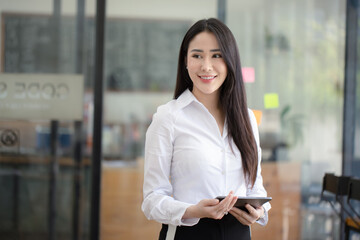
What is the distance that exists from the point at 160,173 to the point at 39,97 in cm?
246

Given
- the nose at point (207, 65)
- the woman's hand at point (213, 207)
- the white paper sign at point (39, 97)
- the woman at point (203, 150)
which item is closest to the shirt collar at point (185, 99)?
the woman at point (203, 150)

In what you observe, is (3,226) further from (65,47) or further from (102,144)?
(65,47)

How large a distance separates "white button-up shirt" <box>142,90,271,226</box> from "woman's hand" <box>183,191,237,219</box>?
0.07m

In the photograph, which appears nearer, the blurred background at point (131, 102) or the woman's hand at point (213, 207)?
the woman's hand at point (213, 207)

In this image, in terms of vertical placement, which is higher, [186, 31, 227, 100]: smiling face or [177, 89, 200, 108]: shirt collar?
[186, 31, 227, 100]: smiling face

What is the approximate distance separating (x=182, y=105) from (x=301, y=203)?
280cm

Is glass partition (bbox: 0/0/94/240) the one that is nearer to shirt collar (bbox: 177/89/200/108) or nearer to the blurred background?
the blurred background

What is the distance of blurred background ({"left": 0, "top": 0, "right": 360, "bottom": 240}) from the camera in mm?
4070

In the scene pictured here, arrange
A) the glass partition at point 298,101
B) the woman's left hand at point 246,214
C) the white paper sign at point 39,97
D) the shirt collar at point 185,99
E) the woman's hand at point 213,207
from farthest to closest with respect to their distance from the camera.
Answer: the glass partition at point 298,101 → the white paper sign at point 39,97 → the shirt collar at point 185,99 → the woman's left hand at point 246,214 → the woman's hand at point 213,207

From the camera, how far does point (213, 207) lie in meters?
1.65

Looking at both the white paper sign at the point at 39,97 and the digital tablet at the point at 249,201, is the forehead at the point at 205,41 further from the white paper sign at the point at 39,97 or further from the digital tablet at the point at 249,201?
the white paper sign at the point at 39,97

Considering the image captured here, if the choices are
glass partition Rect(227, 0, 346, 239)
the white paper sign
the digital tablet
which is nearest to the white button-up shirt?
the digital tablet

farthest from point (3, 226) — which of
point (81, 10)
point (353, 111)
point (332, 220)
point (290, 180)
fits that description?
point (353, 111)

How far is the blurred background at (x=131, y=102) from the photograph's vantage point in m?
4.07
